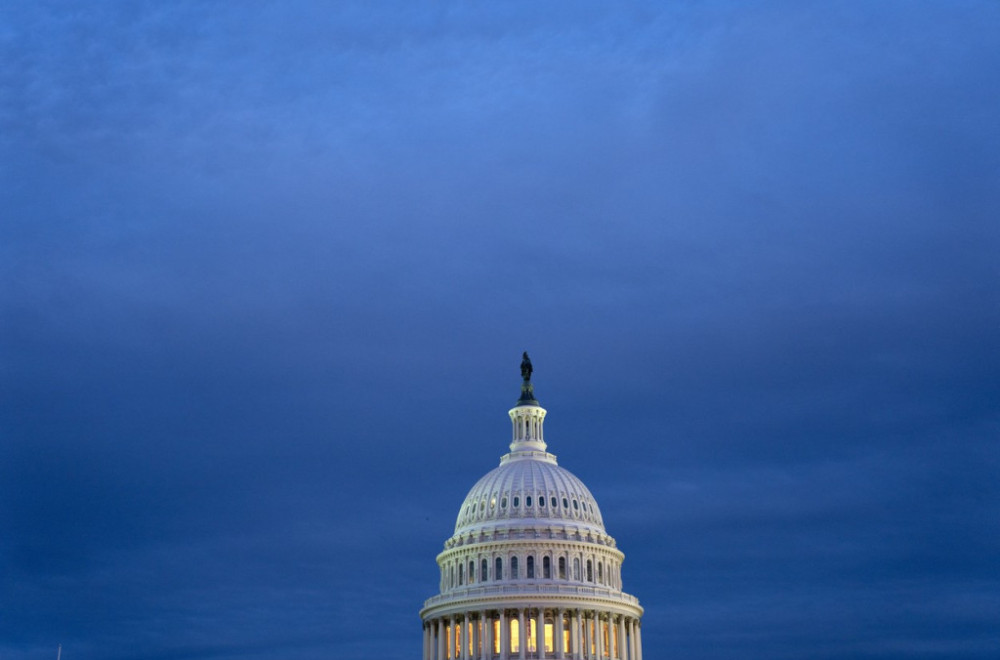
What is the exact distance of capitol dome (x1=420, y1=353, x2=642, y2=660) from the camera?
150m

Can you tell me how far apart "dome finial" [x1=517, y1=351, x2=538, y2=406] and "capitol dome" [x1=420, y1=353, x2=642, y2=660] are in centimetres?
718

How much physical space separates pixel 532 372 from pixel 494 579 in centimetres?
3323

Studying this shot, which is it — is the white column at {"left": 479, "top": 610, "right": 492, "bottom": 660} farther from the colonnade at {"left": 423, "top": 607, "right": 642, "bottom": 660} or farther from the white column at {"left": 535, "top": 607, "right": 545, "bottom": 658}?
the white column at {"left": 535, "top": 607, "right": 545, "bottom": 658}

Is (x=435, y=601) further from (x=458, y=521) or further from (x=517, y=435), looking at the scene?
(x=517, y=435)

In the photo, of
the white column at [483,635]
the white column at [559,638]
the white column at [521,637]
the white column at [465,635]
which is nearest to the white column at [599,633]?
the white column at [559,638]

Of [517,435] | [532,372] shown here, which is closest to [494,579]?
[517,435]

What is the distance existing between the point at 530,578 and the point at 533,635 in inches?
288

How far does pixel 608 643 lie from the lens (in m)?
154

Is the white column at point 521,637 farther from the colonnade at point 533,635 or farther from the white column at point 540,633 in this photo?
the white column at point 540,633

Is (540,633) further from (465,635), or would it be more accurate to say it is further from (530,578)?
(465,635)

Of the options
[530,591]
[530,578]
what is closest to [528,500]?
[530,578]

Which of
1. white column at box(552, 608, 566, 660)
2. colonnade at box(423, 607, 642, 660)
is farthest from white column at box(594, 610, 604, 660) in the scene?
white column at box(552, 608, 566, 660)

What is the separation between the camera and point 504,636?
15000 cm

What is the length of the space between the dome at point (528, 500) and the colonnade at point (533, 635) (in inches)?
461
